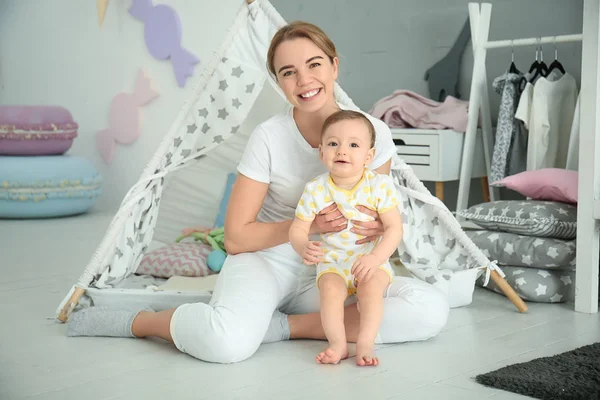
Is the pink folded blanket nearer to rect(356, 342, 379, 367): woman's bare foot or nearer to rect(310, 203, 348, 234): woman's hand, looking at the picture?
rect(310, 203, 348, 234): woman's hand

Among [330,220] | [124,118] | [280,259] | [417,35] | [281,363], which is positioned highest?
[417,35]

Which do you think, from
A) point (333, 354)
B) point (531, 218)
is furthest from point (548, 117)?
point (333, 354)

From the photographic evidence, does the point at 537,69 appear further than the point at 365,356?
Yes

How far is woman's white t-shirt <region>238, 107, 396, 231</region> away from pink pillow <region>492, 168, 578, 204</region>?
2.58 feet

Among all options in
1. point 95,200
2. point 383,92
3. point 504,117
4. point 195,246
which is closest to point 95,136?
point 95,200

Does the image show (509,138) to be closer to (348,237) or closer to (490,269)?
(490,269)

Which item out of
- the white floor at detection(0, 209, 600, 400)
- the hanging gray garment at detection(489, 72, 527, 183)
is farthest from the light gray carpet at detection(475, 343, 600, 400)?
the hanging gray garment at detection(489, 72, 527, 183)

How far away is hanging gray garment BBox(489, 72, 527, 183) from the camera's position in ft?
10.4

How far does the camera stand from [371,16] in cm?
412

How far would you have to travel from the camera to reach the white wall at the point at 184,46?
11.8ft

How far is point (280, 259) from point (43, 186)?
9.24ft

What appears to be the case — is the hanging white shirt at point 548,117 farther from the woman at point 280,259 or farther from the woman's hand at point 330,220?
the woman's hand at point 330,220

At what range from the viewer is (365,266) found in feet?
5.83

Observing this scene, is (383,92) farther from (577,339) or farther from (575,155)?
(577,339)
